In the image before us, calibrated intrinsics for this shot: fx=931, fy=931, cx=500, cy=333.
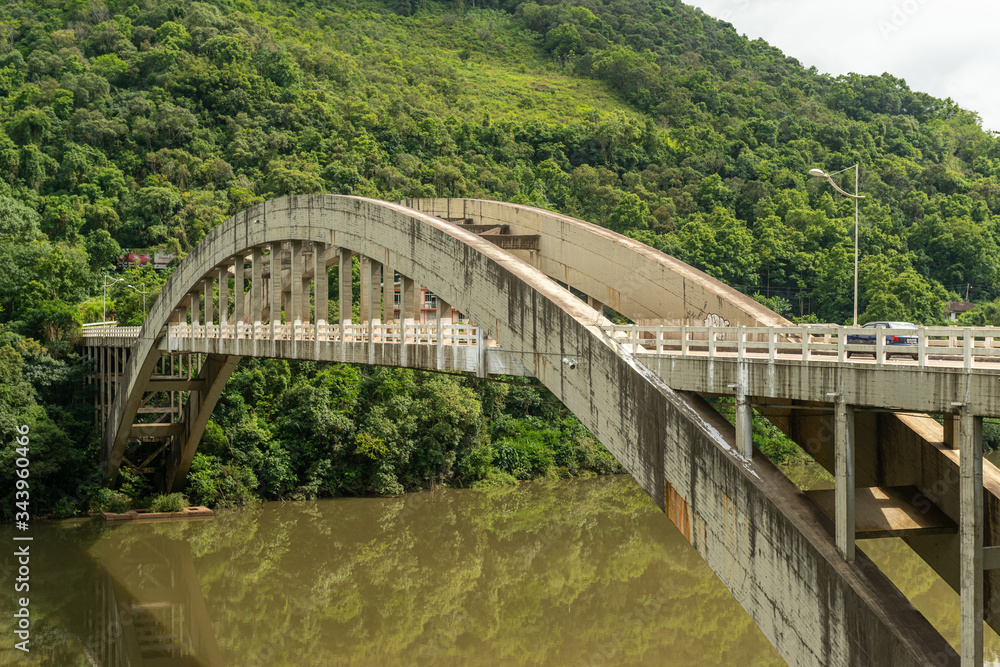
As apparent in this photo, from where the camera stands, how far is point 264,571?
2670 centimetres

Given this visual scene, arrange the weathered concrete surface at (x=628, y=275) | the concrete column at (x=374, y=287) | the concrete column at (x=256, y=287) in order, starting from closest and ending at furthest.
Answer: the weathered concrete surface at (x=628, y=275)
the concrete column at (x=374, y=287)
the concrete column at (x=256, y=287)

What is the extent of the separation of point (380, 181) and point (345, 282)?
37.7 meters

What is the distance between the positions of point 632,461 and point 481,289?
394 cm

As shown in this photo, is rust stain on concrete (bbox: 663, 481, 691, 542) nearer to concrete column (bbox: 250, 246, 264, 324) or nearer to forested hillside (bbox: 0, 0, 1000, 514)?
concrete column (bbox: 250, 246, 264, 324)

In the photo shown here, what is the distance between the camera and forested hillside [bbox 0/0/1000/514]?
1435 inches

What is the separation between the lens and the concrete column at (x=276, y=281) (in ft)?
73.9

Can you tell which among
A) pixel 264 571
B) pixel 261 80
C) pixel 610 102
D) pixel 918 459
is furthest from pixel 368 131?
pixel 918 459

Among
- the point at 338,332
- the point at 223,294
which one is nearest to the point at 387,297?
the point at 338,332

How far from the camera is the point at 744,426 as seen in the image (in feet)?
31.6

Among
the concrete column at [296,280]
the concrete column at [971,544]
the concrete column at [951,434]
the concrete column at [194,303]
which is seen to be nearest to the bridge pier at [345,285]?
the concrete column at [296,280]

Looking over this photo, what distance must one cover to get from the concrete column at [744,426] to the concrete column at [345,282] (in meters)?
10.8

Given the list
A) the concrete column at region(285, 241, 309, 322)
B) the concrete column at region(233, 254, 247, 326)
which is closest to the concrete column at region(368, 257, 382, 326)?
the concrete column at region(285, 241, 309, 322)

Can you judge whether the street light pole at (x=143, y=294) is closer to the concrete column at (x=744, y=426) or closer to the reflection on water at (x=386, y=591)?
the reflection on water at (x=386, y=591)

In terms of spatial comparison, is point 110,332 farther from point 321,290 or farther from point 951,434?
point 951,434
